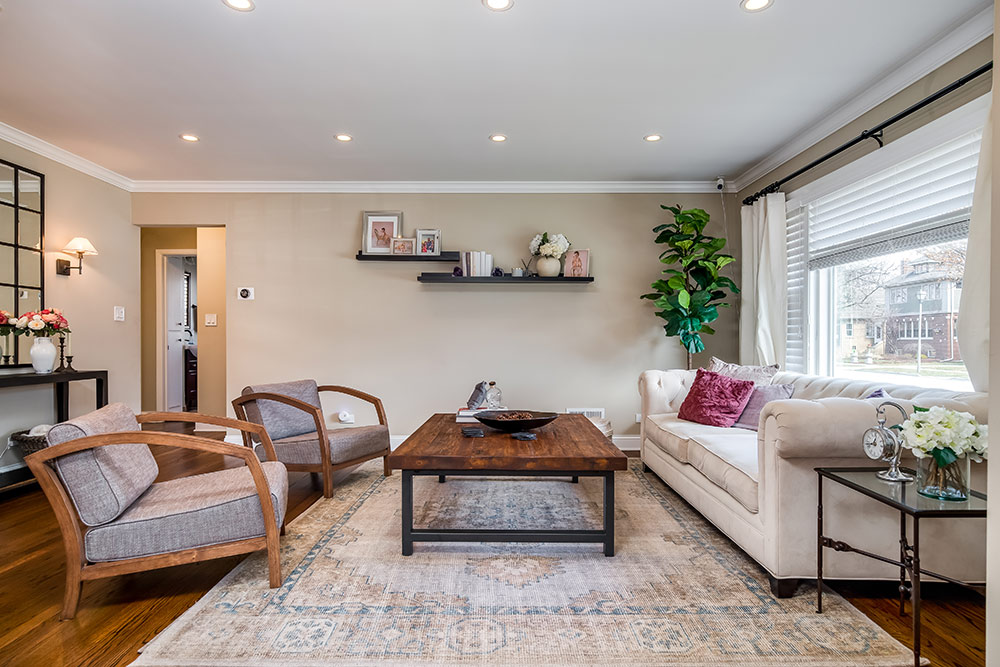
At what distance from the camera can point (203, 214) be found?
4.91 metres

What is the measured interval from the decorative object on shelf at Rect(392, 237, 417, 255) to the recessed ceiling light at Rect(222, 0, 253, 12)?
2.53 meters

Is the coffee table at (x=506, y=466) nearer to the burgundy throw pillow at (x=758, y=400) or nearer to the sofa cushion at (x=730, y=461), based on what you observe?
the sofa cushion at (x=730, y=461)

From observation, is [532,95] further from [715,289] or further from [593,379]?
[593,379]

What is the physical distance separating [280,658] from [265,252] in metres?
4.00

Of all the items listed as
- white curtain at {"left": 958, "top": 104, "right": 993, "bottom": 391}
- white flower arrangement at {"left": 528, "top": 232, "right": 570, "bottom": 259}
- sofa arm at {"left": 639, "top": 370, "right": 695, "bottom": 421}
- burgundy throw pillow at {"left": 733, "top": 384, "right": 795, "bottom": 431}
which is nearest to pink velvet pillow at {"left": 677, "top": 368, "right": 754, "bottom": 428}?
burgundy throw pillow at {"left": 733, "top": 384, "right": 795, "bottom": 431}

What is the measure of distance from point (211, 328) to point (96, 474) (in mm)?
4152

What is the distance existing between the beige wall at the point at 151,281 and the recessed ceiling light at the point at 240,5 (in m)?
4.86

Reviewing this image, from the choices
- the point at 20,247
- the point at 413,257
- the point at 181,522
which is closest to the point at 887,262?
the point at 413,257

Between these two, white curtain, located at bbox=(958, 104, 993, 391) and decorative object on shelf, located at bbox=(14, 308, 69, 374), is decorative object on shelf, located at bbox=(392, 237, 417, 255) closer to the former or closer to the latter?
decorative object on shelf, located at bbox=(14, 308, 69, 374)

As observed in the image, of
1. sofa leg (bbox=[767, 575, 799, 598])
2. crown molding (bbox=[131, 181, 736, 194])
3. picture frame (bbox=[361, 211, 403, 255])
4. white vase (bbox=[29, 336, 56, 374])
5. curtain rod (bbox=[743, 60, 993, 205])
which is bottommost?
sofa leg (bbox=[767, 575, 799, 598])

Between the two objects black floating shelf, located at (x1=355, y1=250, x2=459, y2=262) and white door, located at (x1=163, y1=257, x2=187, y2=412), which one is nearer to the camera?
black floating shelf, located at (x1=355, y1=250, x2=459, y2=262)

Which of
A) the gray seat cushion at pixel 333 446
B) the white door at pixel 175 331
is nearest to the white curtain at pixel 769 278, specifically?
the gray seat cushion at pixel 333 446

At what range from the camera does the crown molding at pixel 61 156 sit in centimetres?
367

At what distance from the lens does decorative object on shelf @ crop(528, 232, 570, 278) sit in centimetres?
457
